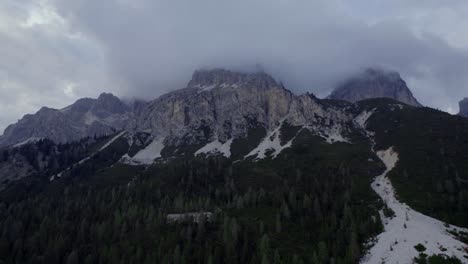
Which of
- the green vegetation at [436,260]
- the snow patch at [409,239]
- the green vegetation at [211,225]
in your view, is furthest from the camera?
the green vegetation at [211,225]

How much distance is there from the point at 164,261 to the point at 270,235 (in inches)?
1598

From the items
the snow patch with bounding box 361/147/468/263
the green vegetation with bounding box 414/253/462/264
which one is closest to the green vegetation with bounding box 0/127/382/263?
the snow patch with bounding box 361/147/468/263

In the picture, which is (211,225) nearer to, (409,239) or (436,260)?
(409,239)

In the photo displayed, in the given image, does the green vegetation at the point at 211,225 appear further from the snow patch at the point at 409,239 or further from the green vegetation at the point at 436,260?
the green vegetation at the point at 436,260

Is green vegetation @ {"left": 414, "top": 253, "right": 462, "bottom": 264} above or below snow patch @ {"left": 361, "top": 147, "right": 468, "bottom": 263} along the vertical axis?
below

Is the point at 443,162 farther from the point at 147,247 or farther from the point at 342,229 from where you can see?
the point at 147,247

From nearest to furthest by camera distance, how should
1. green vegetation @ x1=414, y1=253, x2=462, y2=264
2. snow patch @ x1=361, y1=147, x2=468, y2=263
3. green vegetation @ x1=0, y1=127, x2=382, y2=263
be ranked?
green vegetation @ x1=414, y1=253, x2=462, y2=264
snow patch @ x1=361, y1=147, x2=468, y2=263
green vegetation @ x1=0, y1=127, x2=382, y2=263

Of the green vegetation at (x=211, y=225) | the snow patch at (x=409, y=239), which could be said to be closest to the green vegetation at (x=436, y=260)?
the snow patch at (x=409, y=239)

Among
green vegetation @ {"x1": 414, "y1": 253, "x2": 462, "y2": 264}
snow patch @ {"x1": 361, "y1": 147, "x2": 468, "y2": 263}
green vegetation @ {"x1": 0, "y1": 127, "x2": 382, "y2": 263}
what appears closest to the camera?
green vegetation @ {"x1": 414, "y1": 253, "x2": 462, "y2": 264}

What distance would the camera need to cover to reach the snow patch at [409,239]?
9475 centimetres

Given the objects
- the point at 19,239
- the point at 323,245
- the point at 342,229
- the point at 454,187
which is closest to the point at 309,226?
the point at 342,229

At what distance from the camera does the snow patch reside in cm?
9475

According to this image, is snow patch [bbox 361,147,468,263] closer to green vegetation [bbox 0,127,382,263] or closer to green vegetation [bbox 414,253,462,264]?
green vegetation [bbox 414,253,462,264]

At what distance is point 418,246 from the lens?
9838cm
